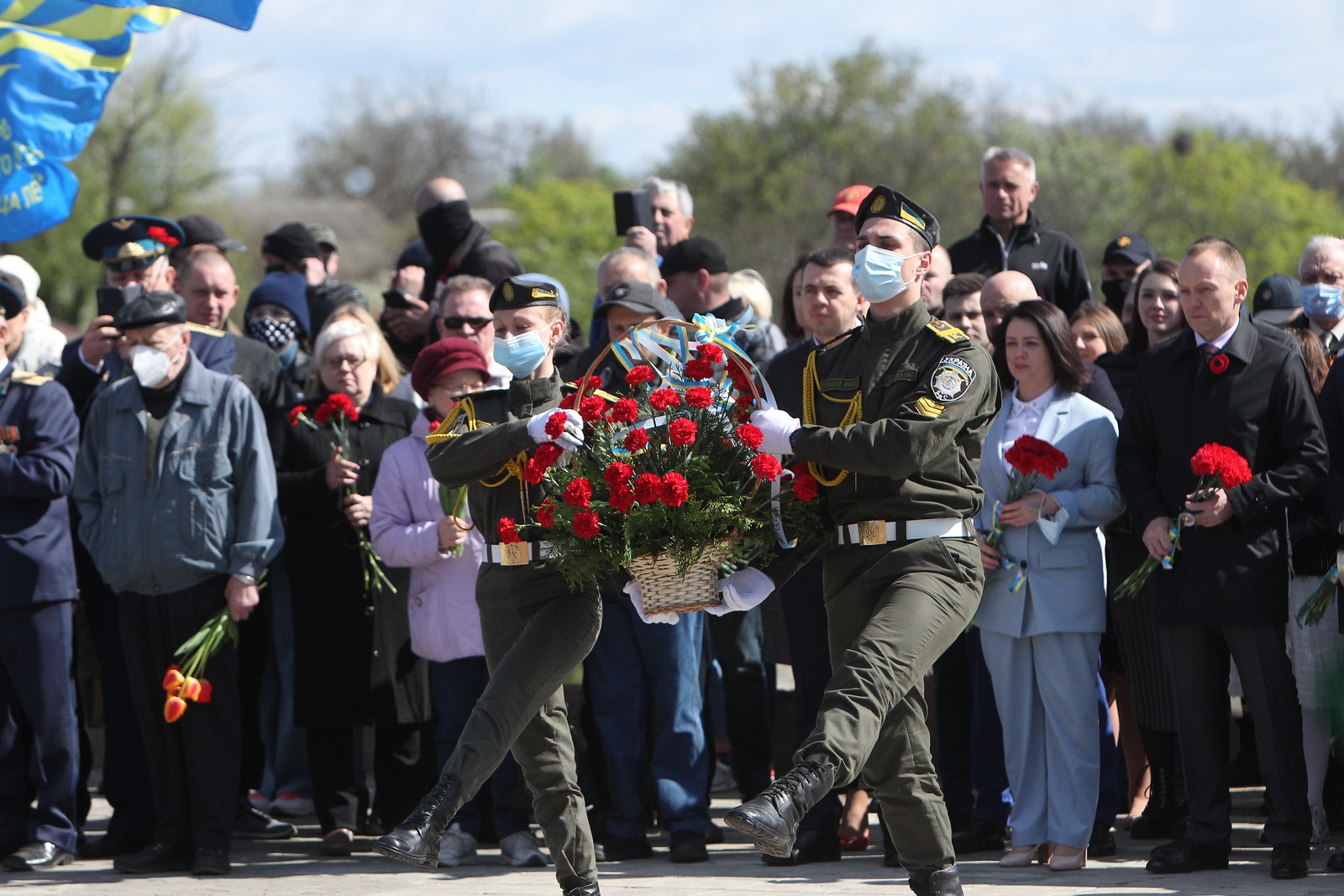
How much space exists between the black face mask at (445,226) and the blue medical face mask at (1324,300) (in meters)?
4.68

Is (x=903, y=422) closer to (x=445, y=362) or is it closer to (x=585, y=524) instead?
(x=585, y=524)

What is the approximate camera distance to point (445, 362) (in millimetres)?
7570

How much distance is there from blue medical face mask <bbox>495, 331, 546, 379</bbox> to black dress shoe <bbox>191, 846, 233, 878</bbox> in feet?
9.11

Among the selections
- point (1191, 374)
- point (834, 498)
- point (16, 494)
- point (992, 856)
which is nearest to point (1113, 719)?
point (992, 856)

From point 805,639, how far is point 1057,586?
1143 millimetres

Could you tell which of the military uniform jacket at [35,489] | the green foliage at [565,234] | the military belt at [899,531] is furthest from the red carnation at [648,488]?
the green foliage at [565,234]

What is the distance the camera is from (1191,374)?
684cm

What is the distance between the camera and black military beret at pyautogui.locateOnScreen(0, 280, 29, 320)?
26.7 feet

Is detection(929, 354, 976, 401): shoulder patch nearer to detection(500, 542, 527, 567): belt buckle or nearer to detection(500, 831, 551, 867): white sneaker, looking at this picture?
detection(500, 542, 527, 567): belt buckle

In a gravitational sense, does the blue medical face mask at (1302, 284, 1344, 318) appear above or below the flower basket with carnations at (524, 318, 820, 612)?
above

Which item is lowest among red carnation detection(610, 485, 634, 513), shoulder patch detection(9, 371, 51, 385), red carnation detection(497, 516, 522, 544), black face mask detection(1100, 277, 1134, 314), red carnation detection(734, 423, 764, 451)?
red carnation detection(497, 516, 522, 544)

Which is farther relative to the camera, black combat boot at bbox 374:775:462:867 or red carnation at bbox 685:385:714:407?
red carnation at bbox 685:385:714:407

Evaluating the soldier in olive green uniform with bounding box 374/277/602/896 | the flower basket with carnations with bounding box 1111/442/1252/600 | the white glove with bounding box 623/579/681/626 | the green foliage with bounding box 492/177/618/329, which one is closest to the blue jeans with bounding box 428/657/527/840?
the soldier in olive green uniform with bounding box 374/277/602/896

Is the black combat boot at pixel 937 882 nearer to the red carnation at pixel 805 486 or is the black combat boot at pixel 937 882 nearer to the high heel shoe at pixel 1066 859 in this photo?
the red carnation at pixel 805 486
